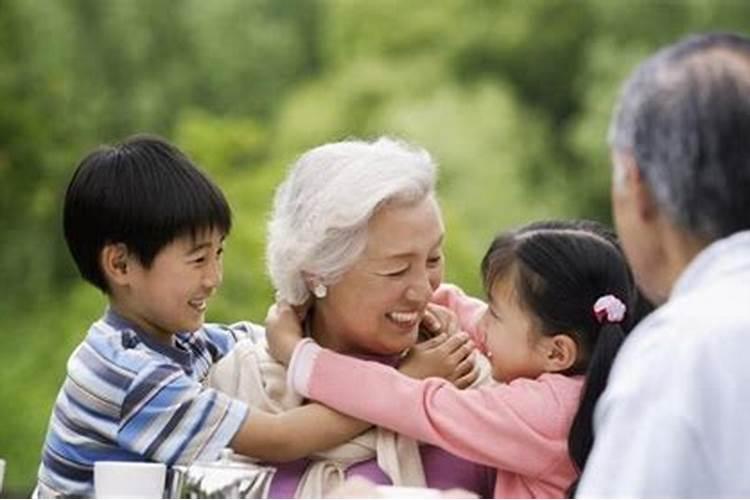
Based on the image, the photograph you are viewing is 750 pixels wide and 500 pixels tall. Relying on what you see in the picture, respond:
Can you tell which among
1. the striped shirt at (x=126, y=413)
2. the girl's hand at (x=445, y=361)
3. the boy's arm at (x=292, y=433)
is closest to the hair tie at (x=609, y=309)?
the girl's hand at (x=445, y=361)

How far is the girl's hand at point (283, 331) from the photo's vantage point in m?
2.44

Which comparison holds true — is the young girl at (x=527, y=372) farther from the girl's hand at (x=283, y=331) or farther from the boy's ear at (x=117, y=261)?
the boy's ear at (x=117, y=261)

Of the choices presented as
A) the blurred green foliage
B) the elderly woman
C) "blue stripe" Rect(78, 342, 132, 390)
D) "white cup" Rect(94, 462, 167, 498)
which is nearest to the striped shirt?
"blue stripe" Rect(78, 342, 132, 390)

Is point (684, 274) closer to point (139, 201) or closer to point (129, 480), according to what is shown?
point (129, 480)

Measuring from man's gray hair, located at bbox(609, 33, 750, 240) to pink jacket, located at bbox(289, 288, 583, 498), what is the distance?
2.21 ft

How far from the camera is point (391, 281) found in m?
2.43

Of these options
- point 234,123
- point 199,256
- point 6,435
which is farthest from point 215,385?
point 234,123

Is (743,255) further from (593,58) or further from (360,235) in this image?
(593,58)

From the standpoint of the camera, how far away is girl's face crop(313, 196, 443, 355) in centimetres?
242

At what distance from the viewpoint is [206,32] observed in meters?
15.4

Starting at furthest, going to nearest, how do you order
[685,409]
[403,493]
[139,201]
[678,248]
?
1. [139,201]
2. [403,493]
3. [678,248]
4. [685,409]

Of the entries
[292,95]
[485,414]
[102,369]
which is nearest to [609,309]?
[485,414]

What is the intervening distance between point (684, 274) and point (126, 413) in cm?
84

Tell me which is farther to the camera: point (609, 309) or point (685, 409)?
point (609, 309)
